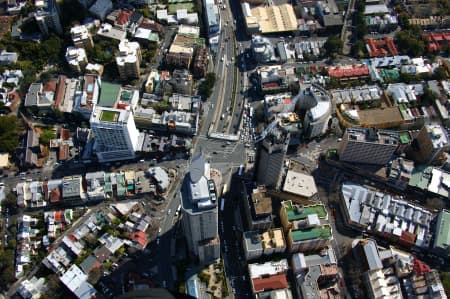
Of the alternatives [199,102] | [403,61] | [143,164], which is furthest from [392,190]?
[143,164]

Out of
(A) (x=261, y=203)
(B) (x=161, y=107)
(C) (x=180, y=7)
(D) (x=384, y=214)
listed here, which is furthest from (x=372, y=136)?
(C) (x=180, y=7)

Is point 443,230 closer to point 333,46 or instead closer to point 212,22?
point 333,46

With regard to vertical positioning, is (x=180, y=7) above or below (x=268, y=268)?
above

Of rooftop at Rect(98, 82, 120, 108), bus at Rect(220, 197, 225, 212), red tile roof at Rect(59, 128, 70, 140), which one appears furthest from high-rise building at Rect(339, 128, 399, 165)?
red tile roof at Rect(59, 128, 70, 140)

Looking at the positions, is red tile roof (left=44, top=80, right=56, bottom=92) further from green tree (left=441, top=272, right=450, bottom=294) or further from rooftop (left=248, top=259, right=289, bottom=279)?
green tree (left=441, top=272, right=450, bottom=294)

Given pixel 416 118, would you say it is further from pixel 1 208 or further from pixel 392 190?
pixel 1 208

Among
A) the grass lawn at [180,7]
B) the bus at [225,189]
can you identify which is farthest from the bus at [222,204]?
the grass lawn at [180,7]
